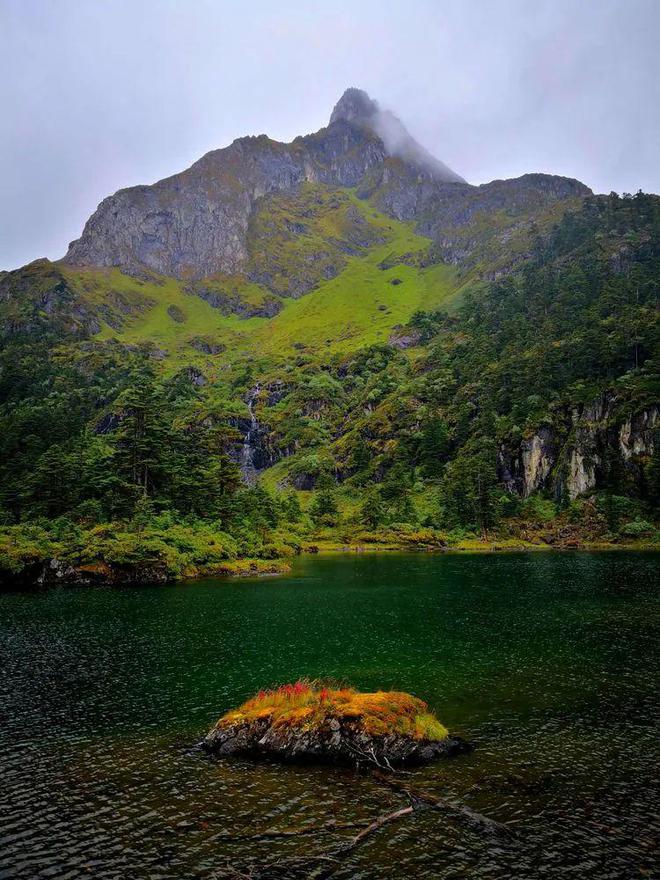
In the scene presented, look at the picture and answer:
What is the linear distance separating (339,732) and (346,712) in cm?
88

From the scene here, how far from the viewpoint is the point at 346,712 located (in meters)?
24.1

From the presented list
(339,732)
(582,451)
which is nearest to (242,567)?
(339,732)

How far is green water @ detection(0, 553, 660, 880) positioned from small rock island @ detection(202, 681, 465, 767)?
1.13 m

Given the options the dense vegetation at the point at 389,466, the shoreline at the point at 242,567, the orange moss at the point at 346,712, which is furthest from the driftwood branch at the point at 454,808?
the dense vegetation at the point at 389,466

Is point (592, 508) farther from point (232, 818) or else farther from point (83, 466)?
point (232, 818)

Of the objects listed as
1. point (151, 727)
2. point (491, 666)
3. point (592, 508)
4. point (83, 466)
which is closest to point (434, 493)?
point (592, 508)

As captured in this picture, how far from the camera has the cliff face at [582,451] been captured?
398 ft

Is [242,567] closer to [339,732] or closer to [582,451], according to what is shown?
[339,732]

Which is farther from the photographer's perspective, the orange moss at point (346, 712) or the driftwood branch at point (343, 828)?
the orange moss at point (346, 712)

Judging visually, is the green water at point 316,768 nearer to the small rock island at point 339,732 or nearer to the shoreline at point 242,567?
the small rock island at point 339,732

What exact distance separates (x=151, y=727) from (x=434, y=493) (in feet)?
421

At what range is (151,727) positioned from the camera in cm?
2678

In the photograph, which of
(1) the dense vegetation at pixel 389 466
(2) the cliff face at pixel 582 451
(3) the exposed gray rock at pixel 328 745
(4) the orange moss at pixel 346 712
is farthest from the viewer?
(2) the cliff face at pixel 582 451

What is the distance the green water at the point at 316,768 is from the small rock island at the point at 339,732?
113 centimetres
